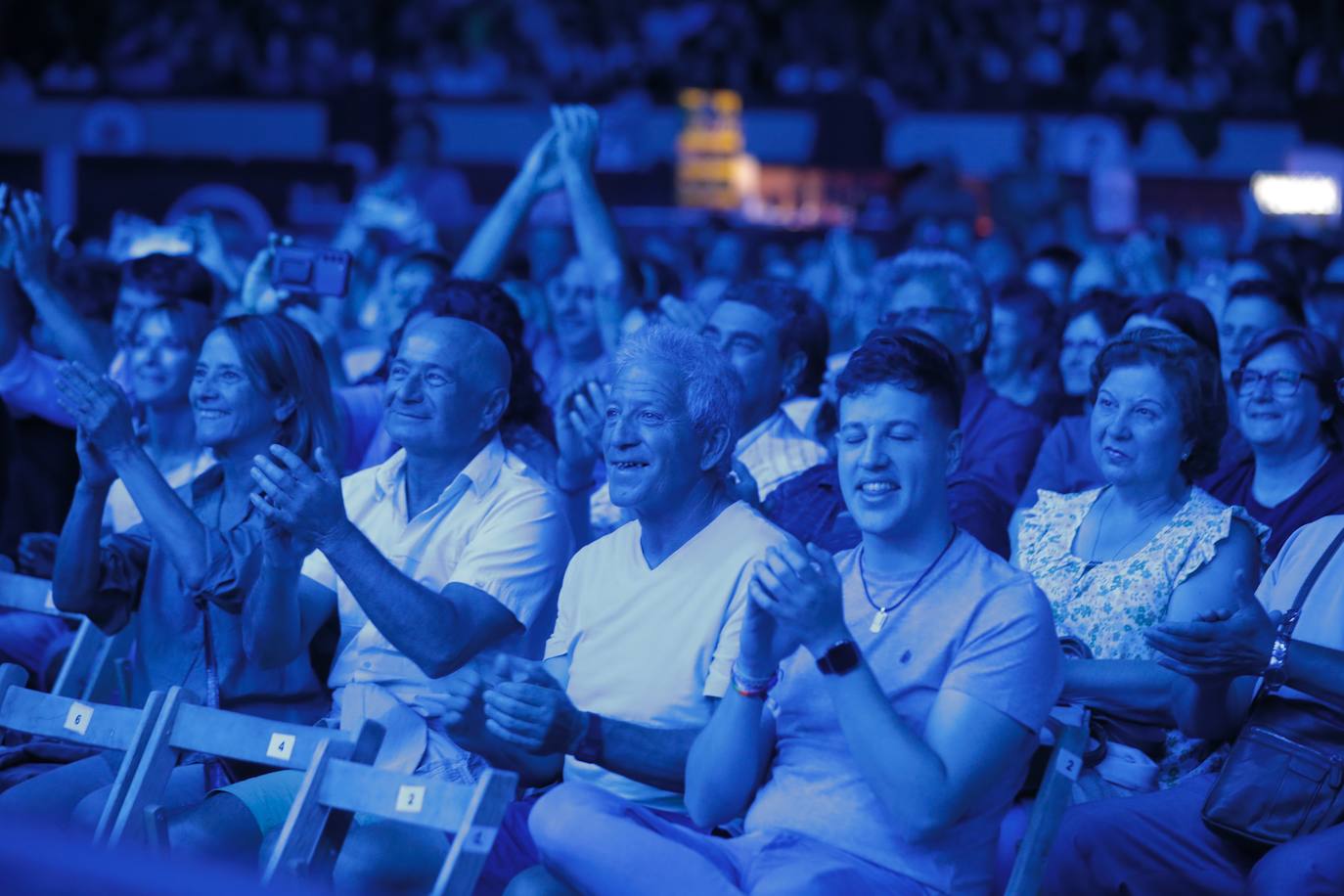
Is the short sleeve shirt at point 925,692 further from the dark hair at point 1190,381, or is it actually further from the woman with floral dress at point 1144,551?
the dark hair at point 1190,381

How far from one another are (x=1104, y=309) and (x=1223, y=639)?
92.0 inches

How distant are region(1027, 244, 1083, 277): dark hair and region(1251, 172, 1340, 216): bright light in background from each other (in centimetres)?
540

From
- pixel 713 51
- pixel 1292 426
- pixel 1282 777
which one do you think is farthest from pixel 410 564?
pixel 713 51

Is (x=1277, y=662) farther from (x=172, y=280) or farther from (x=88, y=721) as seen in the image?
(x=172, y=280)

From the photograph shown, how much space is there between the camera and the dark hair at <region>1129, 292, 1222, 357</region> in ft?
14.7

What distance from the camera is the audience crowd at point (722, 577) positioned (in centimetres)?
287

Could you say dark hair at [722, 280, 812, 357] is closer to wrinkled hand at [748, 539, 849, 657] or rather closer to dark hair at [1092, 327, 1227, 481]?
dark hair at [1092, 327, 1227, 481]

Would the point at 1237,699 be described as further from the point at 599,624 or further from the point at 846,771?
the point at 599,624

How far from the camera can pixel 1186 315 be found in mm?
4500

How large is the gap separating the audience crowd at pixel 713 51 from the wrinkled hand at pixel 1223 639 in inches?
424

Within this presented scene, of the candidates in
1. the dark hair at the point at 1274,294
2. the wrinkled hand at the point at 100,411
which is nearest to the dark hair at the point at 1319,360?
the dark hair at the point at 1274,294

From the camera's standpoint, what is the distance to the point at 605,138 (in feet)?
43.8

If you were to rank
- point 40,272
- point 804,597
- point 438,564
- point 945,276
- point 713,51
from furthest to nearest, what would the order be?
point 713,51 < point 945,276 < point 40,272 < point 438,564 < point 804,597

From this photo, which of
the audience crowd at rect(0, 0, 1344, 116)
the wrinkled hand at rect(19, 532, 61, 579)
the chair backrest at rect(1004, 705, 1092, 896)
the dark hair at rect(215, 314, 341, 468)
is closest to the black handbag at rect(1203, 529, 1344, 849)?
A: the chair backrest at rect(1004, 705, 1092, 896)
